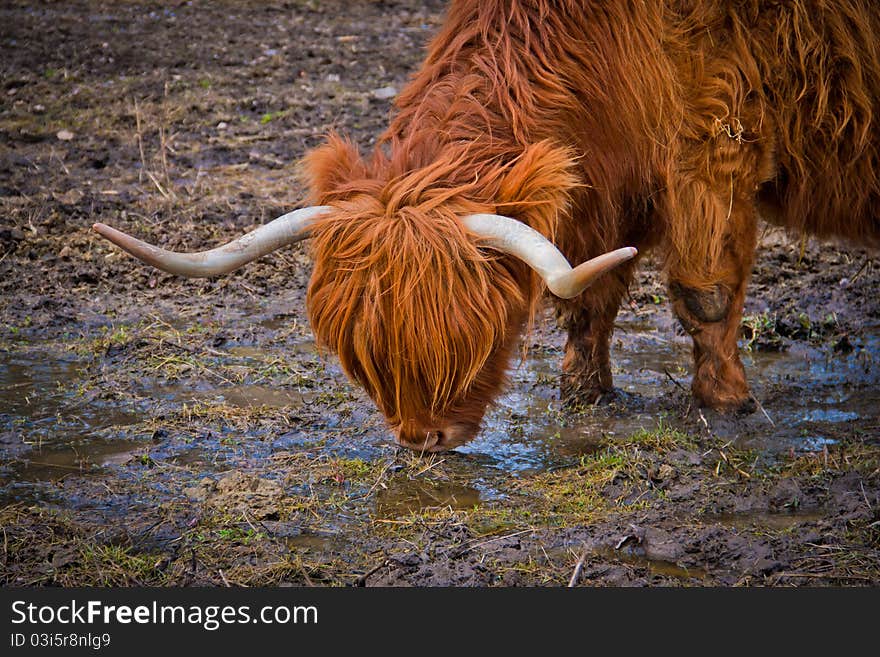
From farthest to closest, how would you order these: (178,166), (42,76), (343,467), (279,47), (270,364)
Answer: (279,47) → (42,76) → (178,166) → (270,364) → (343,467)

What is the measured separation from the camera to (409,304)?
10.8 feet

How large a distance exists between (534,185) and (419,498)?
3.83 feet

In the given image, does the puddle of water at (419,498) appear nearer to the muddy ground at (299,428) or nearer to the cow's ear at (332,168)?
the muddy ground at (299,428)

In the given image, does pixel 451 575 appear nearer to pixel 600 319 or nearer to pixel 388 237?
pixel 388 237

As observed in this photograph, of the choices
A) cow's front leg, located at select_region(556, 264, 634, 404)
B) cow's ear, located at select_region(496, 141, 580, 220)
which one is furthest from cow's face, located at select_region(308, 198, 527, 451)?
cow's front leg, located at select_region(556, 264, 634, 404)

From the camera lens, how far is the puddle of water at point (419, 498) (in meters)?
3.74

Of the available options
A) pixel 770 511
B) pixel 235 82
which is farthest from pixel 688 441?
pixel 235 82

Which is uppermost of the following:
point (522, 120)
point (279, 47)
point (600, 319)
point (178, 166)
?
point (279, 47)

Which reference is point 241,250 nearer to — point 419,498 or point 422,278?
point 422,278

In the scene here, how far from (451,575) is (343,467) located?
91 cm

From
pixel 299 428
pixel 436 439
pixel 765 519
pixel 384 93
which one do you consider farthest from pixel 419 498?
pixel 384 93

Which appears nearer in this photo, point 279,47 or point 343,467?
point 343,467

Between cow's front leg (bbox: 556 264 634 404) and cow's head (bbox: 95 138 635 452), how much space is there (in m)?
1.05

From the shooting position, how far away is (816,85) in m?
4.15
